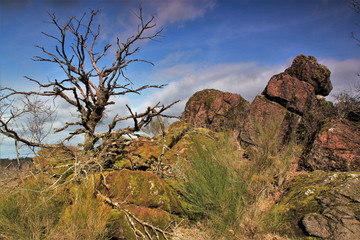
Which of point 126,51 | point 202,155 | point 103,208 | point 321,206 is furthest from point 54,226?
point 126,51

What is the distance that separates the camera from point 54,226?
3.72m

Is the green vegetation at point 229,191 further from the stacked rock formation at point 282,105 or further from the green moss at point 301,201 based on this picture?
the stacked rock formation at point 282,105

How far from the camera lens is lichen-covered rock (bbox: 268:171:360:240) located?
3770mm

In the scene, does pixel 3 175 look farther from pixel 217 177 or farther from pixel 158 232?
pixel 217 177

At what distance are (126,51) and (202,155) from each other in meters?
5.16

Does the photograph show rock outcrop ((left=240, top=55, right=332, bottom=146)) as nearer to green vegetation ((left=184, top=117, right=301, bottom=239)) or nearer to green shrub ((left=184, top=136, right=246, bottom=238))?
green vegetation ((left=184, top=117, right=301, bottom=239))

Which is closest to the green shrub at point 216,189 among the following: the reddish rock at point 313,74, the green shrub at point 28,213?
the green shrub at point 28,213

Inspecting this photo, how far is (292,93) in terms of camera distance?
1273cm

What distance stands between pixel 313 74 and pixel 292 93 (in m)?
2.16

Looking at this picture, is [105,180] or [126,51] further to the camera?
[126,51]

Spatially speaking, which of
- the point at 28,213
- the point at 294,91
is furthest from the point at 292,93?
the point at 28,213

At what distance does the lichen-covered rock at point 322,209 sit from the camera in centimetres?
377

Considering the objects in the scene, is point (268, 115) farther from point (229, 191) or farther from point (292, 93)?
point (229, 191)

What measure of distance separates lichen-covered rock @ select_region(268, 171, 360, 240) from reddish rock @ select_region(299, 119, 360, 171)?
63.5 inches
